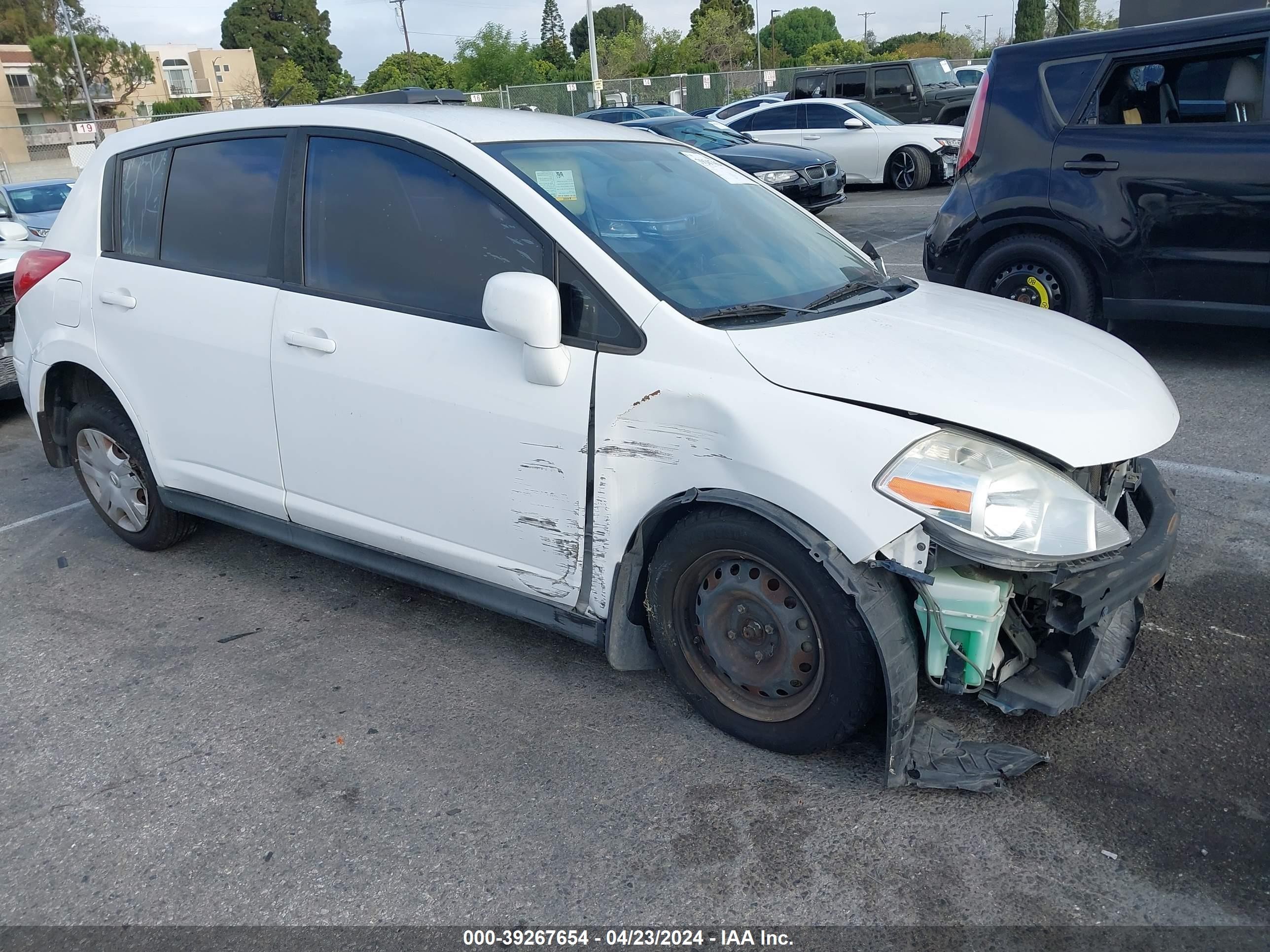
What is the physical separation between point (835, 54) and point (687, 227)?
65401 millimetres

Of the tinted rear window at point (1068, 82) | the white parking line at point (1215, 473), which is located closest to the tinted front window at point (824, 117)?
the tinted rear window at point (1068, 82)

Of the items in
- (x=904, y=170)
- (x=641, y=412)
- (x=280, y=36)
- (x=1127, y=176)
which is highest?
(x=280, y=36)

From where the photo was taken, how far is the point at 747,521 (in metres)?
2.79

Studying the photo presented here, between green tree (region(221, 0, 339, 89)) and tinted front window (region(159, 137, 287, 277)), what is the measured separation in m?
101

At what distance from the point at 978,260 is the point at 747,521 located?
4.66 metres

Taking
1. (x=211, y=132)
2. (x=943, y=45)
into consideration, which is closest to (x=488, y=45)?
(x=943, y=45)

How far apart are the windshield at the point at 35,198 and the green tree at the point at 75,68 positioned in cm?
5422

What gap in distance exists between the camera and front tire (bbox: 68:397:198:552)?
444 cm

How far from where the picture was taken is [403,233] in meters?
3.45

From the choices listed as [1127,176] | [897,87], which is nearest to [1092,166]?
[1127,176]

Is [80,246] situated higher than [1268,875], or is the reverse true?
[80,246]

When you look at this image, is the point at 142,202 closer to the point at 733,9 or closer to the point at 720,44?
the point at 720,44

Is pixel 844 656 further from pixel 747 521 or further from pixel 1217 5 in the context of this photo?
pixel 1217 5

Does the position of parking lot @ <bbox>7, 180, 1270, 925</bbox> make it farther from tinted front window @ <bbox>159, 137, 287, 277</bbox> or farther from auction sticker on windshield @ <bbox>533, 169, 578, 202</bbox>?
auction sticker on windshield @ <bbox>533, 169, 578, 202</bbox>
